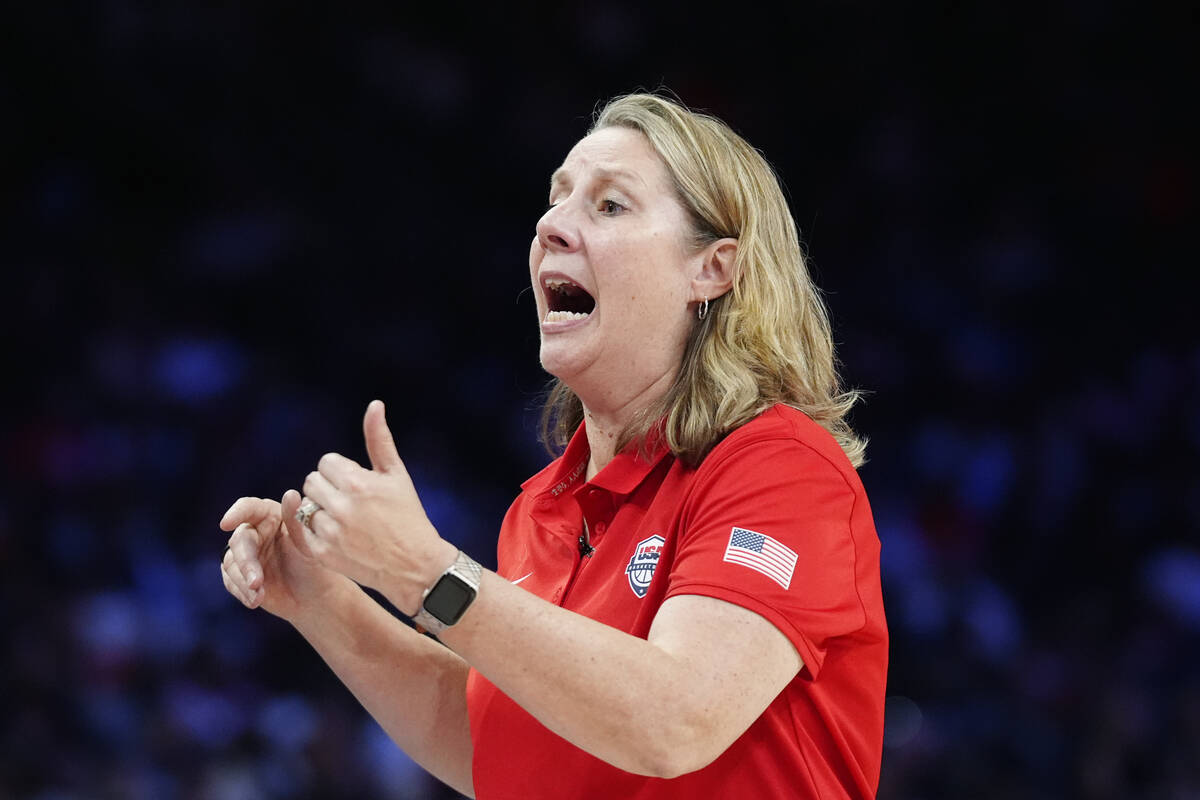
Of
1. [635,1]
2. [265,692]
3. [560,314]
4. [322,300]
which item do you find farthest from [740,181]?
[635,1]

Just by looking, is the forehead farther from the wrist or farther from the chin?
the wrist

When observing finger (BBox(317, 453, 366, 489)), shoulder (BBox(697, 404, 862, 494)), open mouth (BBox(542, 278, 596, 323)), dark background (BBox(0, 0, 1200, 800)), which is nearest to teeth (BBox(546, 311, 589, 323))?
open mouth (BBox(542, 278, 596, 323))

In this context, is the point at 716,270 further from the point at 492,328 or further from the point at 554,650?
the point at 492,328

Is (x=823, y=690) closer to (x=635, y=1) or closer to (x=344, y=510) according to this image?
(x=344, y=510)

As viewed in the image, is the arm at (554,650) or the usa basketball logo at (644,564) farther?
the usa basketball logo at (644,564)

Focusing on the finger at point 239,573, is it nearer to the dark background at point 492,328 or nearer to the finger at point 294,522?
the finger at point 294,522

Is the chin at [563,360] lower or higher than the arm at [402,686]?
higher

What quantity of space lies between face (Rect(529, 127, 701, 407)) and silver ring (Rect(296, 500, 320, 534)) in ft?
1.98

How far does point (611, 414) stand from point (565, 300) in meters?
0.25

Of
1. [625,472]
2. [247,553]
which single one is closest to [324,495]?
[247,553]

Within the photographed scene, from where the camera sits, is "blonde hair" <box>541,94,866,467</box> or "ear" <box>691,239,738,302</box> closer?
"blonde hair" <box>541,94,866,467</box>

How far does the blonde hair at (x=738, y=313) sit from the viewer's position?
183 cm

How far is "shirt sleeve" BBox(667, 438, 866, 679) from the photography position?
1487 millimetres

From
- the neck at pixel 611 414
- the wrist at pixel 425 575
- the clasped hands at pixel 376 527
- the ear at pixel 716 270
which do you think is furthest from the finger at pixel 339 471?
the ear at pixel 716 270
